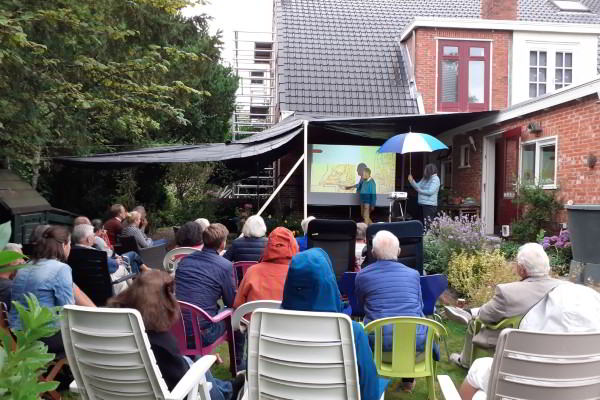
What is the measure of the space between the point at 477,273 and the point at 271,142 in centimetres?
405

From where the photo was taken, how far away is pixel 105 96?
26.8 ft

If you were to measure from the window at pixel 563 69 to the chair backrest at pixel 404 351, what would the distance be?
1218cm

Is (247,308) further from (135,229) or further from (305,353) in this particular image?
(135,229)

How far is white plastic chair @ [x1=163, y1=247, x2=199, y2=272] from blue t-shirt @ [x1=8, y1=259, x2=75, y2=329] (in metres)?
1.81

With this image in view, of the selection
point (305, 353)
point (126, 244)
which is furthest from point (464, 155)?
point (305, 353)

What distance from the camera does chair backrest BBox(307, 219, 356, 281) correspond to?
5.31 meters

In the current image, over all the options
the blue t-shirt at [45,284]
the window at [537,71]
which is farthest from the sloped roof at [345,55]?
the blue t-shirt at [45,284]

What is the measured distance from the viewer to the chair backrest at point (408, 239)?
5.05m

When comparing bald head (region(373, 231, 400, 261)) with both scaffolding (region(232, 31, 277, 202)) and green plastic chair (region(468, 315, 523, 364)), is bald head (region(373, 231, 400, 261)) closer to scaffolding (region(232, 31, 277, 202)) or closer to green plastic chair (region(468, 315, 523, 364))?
green plastic chair (region(468, 315, 523, 364))

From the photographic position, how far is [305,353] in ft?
7.45

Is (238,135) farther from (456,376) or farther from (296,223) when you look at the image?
(456,376)

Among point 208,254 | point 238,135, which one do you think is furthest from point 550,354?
point 238,135

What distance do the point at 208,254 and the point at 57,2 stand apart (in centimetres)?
350

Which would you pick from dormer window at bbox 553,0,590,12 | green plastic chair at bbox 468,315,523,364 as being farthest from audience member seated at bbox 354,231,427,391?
dormer window at bbox 553,0,590,12
